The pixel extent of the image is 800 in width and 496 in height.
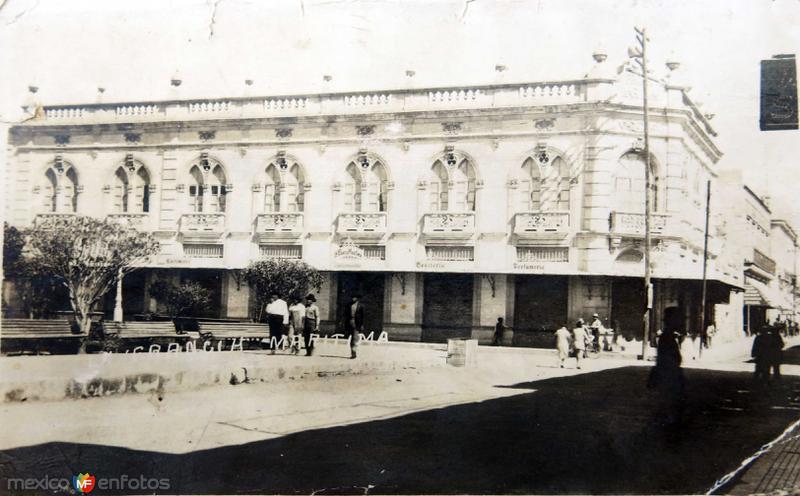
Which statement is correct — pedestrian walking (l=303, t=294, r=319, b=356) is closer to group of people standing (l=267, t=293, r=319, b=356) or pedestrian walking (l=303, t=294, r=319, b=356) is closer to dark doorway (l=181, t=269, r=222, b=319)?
group of people standing (l=267, t=293, r=319, b=356)

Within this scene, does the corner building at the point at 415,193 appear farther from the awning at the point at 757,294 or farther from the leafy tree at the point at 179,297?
the awning at the point at 757,294

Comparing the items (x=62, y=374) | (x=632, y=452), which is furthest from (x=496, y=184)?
(x=62, y=374)

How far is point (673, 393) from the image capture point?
8125 mm

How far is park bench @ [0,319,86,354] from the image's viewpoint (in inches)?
317

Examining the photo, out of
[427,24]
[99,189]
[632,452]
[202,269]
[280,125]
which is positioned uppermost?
[427,24]

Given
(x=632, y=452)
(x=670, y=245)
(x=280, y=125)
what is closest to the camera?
(x=632, y=452)

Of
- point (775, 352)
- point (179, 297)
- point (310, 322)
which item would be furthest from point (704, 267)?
point (179, 297)

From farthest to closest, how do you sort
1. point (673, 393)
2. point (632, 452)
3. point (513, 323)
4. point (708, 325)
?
point (708, 325) → point (513, 323) → point (673, 393) → point (632, 452)

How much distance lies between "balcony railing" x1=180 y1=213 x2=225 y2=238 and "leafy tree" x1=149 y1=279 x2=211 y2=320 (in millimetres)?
698

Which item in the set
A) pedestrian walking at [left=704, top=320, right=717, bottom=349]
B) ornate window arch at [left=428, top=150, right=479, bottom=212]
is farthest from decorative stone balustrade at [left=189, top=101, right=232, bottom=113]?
pedestrian walking at [left=704, top=320, right=717, bottom=349]

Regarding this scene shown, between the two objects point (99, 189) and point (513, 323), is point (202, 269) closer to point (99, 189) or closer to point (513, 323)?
point (99, 189)

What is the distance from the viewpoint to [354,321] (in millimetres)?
10234

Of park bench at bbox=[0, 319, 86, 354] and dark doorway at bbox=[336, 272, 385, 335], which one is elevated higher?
dark doorway at bbox=[336, 272, 385, 335]

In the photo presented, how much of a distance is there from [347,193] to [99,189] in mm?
3341
